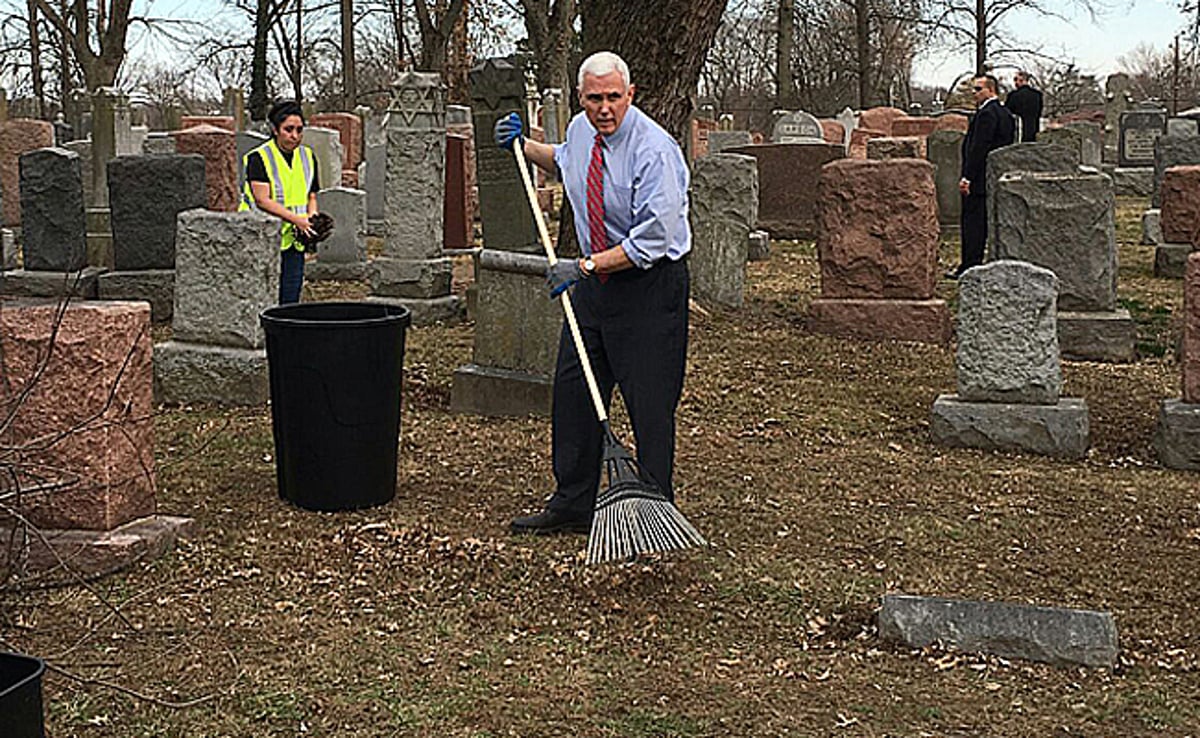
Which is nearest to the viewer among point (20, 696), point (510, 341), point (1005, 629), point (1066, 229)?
point (20, 696)

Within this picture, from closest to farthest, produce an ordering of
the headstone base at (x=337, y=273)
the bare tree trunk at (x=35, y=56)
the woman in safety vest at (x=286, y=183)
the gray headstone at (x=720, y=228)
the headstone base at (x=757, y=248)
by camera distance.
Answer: the woman in safety vest at (x=286, y=183) → the gray headstone at (x=720, y=228) → the headstone base at (x=337, y=273) → the headstone base at (x=757, y=248) → the bare tree trunk at (x=35, y=56)

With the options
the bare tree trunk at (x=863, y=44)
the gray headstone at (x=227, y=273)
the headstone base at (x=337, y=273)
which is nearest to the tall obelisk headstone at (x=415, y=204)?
the headstone base at (x=337, y=273)

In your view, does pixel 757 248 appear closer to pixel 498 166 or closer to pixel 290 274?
pixel 498 166

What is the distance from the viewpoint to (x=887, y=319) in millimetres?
10859

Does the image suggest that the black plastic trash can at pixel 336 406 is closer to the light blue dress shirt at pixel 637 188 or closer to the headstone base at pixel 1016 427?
the light blue dress shirt at pixel 637 188

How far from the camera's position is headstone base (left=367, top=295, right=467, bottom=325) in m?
11.4

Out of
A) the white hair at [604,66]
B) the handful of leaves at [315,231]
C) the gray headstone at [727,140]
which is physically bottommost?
the handful of leaves at [315,231]

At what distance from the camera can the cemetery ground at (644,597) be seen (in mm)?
4465

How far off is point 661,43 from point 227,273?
340cm

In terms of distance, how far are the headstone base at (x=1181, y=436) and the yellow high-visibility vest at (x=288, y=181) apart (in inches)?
200

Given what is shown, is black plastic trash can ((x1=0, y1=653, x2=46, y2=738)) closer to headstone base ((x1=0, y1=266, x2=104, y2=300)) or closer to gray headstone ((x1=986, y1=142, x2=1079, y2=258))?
headstone base ((x1=0, y1=266, x2=104, y2=300))

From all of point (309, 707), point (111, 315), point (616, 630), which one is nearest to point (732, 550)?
point (616, 630)

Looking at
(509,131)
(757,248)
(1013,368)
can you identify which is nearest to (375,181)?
(757,248)

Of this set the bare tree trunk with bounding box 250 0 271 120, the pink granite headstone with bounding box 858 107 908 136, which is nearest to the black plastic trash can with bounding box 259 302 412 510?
the pink granite headstone with bounding box 858 107 908 136
